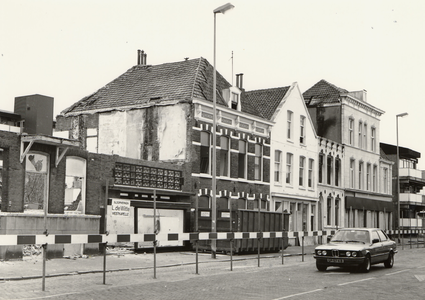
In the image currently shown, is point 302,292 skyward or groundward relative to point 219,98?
groundward

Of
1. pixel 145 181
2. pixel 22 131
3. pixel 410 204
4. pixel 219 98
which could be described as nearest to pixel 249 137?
pixel 219 98

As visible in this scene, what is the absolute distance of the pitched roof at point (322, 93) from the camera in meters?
50.2

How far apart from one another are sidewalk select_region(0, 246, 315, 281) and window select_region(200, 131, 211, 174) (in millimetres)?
5480

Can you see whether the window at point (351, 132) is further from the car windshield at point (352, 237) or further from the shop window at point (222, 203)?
the car windshield at point (352, 237)

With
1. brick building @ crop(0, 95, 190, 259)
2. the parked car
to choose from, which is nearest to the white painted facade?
brick building @ crop(0, 95, 190, 259)

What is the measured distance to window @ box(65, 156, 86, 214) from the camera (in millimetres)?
24344

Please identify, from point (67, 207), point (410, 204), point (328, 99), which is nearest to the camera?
point (67, 207)

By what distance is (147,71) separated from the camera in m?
37.4

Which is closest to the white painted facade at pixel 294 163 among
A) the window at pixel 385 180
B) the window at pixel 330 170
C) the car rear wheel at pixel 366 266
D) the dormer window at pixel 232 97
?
the window at pixel 330 170

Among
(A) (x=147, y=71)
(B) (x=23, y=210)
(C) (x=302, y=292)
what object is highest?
(A) (x=147, y=71)

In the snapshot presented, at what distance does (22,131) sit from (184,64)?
15.5 meters

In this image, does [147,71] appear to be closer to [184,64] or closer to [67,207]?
[184,64]

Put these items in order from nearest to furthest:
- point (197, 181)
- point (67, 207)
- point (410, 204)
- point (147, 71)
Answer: point (67, 207)
point (197, 181)
point (147, 71)
point (410, 204)

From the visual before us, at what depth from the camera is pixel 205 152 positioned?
107 feet
